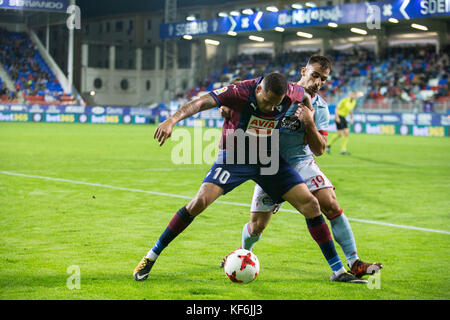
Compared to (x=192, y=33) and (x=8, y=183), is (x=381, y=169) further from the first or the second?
(x=192, y=33)

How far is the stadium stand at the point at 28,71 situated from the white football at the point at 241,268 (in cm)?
4781

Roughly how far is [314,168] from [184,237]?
2.33 m

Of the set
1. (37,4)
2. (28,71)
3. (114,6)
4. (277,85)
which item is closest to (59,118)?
(37,4)

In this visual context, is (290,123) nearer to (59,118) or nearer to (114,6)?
(59,118)

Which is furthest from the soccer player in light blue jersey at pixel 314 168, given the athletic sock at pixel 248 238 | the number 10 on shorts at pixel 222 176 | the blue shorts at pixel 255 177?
the number 10 on shorts at pixel 222 176

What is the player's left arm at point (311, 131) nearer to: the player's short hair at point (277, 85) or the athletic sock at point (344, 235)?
the player's short hair at point (277, 85)

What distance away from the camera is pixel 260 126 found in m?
5.60

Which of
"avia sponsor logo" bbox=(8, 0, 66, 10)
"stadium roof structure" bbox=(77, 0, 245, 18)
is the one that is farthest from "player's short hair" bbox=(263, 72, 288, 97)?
"stadium roof structure" bbox=(77, 0, 245, 18)

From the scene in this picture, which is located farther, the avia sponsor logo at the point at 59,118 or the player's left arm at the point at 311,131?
the avia sponsor logo at the point at 59,118

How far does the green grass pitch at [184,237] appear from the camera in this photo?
5.35 m

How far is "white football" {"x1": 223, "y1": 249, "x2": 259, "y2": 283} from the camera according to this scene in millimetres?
5512

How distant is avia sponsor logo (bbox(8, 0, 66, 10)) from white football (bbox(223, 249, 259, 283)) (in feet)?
159

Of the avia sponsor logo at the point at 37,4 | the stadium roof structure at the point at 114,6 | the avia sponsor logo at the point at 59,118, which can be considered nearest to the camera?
the avia sponsor logo at the point at 59,118

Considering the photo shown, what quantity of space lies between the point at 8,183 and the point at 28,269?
7086 millimetres
